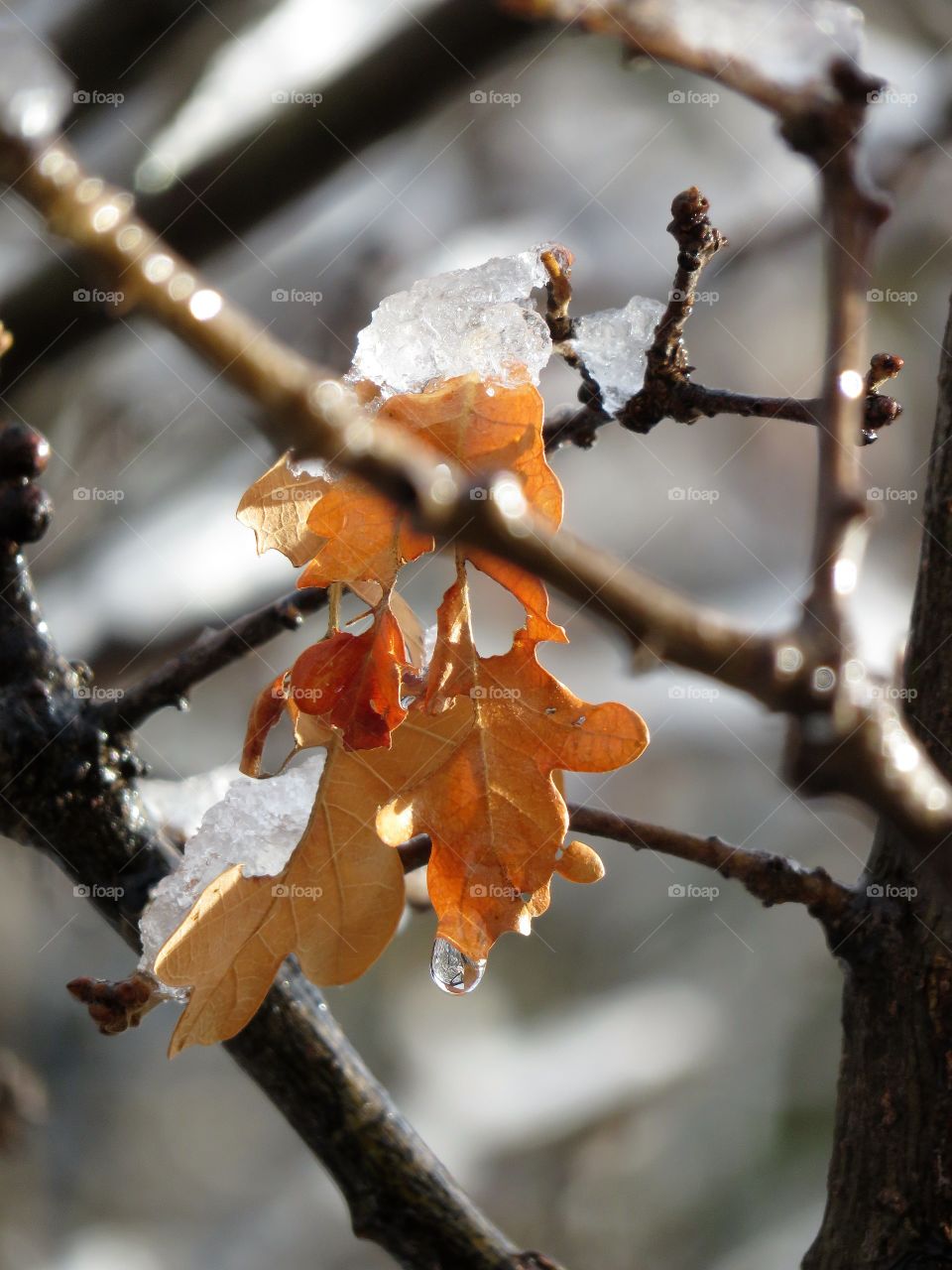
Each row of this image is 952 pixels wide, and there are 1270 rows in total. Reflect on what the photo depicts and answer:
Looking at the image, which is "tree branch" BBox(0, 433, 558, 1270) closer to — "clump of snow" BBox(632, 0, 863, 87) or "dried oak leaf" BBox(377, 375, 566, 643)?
"dried oak leaf" BBox(377, 375, 566, 643)

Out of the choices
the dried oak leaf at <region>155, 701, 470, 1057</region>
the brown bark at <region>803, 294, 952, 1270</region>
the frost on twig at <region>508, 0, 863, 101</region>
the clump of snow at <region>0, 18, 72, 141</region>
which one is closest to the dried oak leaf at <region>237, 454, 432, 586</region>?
the dried oak leaf at <region>155, 701, 470, 1057</region>

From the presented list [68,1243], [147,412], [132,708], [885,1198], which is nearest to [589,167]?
[147,412]

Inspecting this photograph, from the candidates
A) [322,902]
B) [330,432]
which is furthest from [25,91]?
[322,902]

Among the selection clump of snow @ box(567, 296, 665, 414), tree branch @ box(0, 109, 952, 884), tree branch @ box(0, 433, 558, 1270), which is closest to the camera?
tree branch @ box(0, 109, 952, 884)

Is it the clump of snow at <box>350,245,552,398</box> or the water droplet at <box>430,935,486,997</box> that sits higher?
the clump of snow at <box>350,245,552,398</box>

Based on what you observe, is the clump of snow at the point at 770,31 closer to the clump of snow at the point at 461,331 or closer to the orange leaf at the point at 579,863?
the clump of snow at the point at 461,331

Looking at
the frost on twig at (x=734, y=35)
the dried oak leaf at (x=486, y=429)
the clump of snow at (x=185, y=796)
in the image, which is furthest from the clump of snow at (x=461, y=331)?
the frost on twig at (x=734, y=35)
